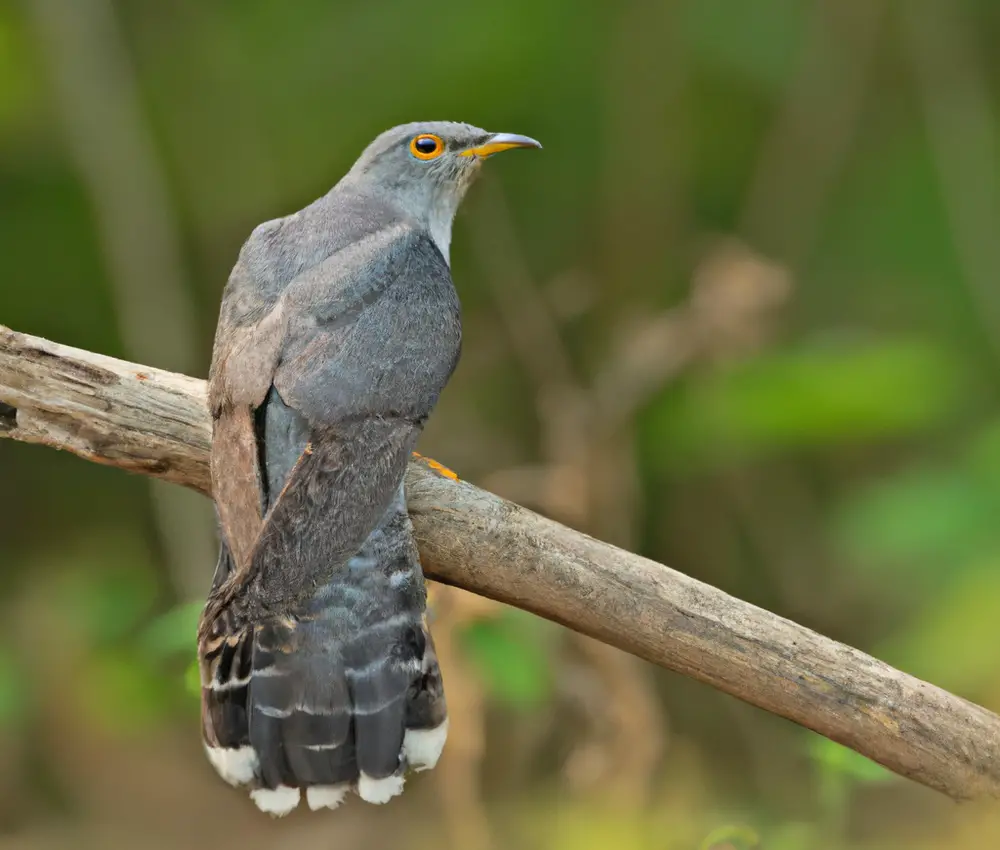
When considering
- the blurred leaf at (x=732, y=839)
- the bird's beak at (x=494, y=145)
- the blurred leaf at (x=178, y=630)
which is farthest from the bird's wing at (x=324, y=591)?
the bird's beak at (x=494, y=145)

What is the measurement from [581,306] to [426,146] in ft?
7.20

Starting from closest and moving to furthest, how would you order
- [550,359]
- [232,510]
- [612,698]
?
1. [232,510]
2. [612,698]
3. [550,359]

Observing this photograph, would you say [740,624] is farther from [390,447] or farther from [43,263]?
[43,263]

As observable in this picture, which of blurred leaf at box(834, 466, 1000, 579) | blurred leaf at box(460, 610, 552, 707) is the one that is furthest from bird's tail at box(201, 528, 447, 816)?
blurred leaf at box(834, 466, 1000, 579)

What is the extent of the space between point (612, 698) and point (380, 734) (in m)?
1.84

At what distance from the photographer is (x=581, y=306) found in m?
Answer: 5.75

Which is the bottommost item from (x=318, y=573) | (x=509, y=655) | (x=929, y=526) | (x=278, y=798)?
(x=929, y=526)

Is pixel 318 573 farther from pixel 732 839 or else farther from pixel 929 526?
pixel 929 526

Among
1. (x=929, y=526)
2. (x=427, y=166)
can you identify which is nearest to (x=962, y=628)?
(x=929, y=526)

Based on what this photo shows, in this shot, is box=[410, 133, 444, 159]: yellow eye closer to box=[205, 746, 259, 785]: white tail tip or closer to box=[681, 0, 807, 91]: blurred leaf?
box=[205, 746, 259, 785]: white tail tip

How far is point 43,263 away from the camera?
6.01 m

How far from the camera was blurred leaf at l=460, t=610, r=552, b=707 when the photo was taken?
342 cm

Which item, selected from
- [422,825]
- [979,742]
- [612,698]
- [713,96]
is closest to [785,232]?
[713,96]

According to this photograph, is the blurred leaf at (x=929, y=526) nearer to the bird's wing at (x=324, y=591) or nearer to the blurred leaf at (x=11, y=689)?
the bird's wing at (x=324, y=591)
